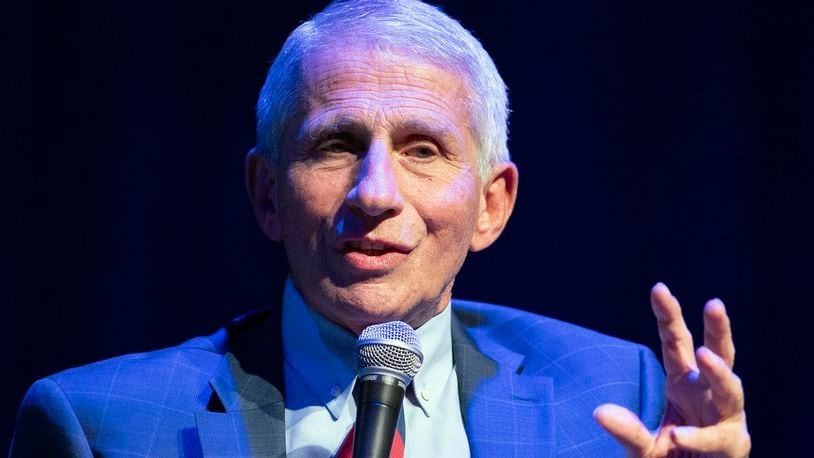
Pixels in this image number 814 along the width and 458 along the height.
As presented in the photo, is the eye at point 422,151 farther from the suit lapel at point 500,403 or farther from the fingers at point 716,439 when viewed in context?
the fingers at point 716,439

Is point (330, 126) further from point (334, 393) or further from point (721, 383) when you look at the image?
point (721, 383)

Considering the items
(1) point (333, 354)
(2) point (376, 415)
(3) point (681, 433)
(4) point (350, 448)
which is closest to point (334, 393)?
(1) point (333, 354)

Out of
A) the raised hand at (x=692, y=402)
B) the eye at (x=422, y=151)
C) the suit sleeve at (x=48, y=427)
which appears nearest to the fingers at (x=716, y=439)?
the raised hand at (x=692, y=402)

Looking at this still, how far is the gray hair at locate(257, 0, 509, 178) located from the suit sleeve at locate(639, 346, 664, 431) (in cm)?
57

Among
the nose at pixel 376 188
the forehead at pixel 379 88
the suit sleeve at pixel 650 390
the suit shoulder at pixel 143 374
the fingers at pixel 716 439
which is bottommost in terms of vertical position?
the suit sleeve at pixel 650 390

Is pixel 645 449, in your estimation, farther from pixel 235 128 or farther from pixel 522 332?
pixel 235 128

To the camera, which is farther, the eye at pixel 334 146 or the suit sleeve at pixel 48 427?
the eye at pixel 334 146

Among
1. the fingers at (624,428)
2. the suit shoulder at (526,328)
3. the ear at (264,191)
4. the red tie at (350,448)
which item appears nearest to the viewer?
the fingers at (624,428)

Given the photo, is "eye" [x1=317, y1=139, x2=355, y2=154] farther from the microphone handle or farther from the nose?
the microphone handle

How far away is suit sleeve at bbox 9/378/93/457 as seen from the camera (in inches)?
77.8

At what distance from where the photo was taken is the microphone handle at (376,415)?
1.46 meters

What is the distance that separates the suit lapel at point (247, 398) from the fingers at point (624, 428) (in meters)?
0.70

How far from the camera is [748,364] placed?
112 inches

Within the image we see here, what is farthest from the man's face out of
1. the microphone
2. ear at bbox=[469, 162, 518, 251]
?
the microphone
